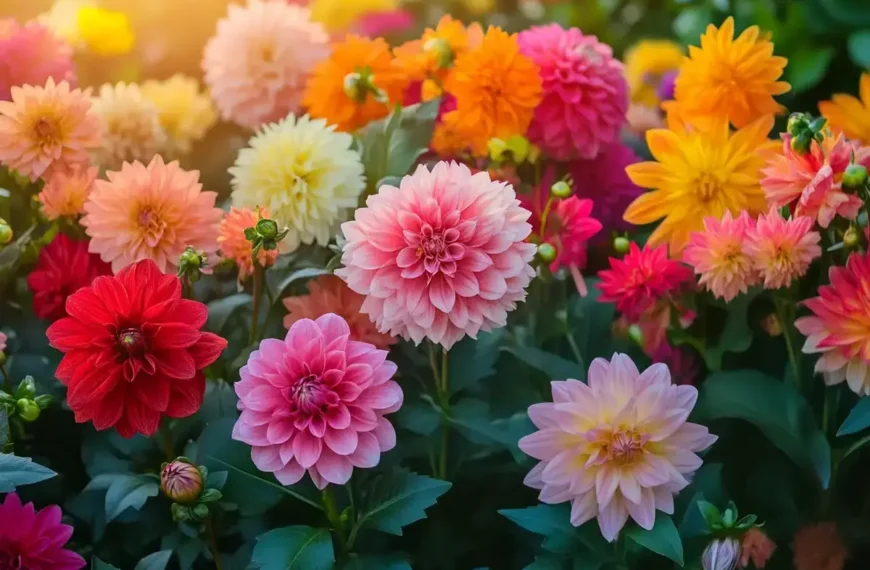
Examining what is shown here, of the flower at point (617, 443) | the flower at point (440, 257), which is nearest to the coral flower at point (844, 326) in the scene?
the flower at point (617, 443)

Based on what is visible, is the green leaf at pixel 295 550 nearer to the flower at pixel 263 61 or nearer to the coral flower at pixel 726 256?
the coral flower at pixel 726 256

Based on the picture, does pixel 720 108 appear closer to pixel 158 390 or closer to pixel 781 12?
pixel 158 390

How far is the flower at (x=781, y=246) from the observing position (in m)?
0.58

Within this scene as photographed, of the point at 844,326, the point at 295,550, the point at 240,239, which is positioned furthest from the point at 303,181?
the point at 844,326

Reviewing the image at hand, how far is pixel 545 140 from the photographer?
775 millimetres

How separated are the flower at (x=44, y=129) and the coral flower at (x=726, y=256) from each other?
20.8 inches

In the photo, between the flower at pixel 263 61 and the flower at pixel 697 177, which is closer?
the flower at pixel 697 177

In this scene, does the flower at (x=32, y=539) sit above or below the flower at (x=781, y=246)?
above

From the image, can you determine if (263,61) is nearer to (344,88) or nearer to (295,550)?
(344,88)

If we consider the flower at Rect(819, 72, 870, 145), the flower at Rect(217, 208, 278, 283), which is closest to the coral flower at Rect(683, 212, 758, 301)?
the flower at Rect(819, 72, 870, 145)

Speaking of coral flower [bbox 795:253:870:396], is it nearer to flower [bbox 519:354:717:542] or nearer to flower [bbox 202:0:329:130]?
flower [bbox 519:354:717:542]

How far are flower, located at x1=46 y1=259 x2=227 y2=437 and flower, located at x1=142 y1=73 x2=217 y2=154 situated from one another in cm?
45

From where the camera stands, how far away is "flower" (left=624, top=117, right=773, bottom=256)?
681 millimetres

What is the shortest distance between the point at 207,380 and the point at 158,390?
0.13 m
